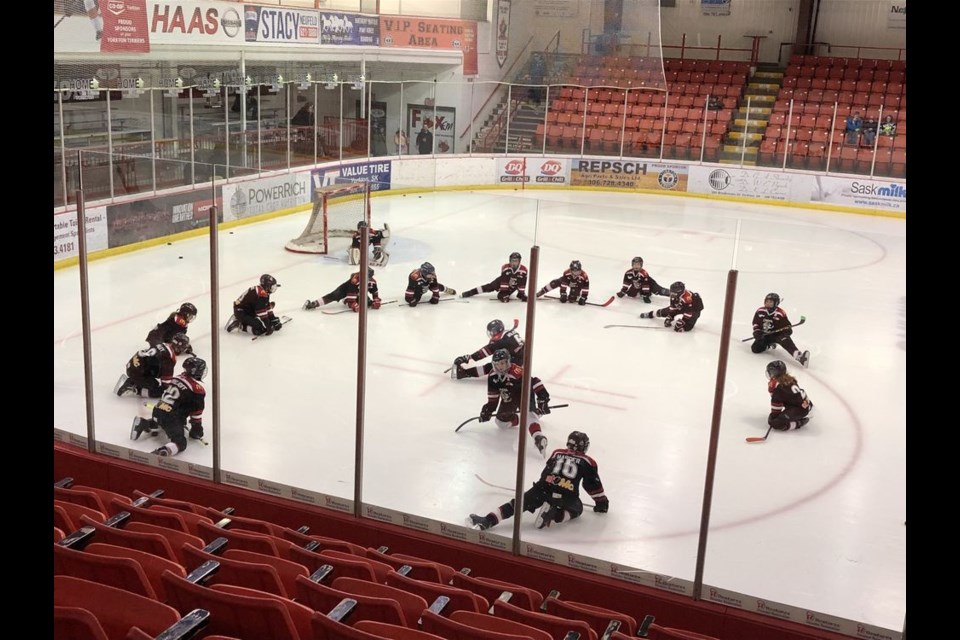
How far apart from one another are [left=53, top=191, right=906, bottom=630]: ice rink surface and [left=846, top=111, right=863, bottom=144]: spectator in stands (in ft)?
35.7

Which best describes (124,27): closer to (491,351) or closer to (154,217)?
(154,217)

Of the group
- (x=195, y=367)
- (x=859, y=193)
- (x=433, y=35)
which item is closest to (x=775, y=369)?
(x=195, y=367)

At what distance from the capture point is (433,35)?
68.6 ft

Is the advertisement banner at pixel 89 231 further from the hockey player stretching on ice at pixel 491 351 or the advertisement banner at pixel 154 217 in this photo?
the hockey player stretching on ice at pixel 491 351

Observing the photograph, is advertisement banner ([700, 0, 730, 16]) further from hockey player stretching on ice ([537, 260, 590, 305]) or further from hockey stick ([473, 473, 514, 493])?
hockey stick ([473, 473, 514, 493])

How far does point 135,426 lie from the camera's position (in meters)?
6.45

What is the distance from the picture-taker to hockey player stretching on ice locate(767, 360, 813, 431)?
7.27 meters

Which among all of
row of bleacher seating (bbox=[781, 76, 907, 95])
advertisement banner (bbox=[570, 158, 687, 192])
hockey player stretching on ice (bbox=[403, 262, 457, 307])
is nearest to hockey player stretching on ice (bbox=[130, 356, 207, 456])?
hockey player stretching on ice (bbox=[403, 262, 457, 307])

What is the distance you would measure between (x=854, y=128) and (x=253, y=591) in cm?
1828

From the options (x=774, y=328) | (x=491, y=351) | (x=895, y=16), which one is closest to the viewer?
(x=491, y=351)

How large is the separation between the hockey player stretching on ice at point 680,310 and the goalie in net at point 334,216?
3.69 meters

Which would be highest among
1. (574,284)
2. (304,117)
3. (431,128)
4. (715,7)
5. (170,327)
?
(715,7)
